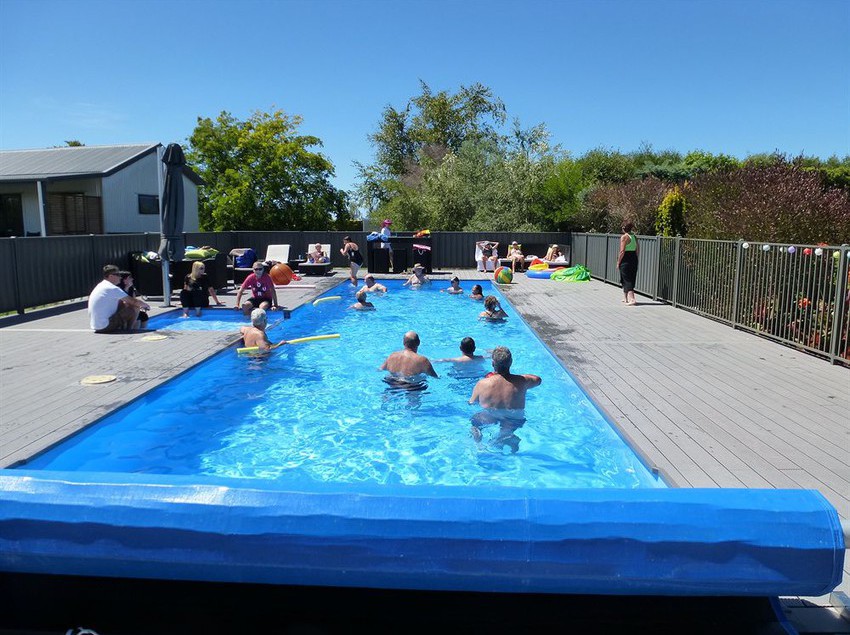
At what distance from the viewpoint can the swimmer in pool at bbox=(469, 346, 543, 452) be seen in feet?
19.7

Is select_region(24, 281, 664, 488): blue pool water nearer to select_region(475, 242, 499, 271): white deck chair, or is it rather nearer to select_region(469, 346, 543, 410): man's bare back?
select_region(469, 346, 543, 410): man's bare back

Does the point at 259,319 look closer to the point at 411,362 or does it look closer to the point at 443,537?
the point at 411,362

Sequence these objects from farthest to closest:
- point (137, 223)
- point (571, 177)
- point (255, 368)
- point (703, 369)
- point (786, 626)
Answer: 1. point (571, 177)
2. point (137, 223)
3. point (255, 368)
4. point (703, 369)
5. point (786, 626)

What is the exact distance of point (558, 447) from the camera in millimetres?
5980

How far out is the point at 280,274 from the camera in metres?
17.4

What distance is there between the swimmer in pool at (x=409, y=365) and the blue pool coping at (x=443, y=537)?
189 inches

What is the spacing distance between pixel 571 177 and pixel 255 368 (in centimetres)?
2266

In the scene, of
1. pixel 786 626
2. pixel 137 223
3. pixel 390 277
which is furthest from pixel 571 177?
pixel 786 626

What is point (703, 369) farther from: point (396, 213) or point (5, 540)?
point (396, 213)

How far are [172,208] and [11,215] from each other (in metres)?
15.8

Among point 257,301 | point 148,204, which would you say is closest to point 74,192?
point 148,204

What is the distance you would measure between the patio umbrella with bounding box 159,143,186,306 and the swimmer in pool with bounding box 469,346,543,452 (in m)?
8.09

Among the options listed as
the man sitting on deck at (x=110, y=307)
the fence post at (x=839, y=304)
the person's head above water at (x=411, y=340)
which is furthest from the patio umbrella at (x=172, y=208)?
the fence post at (x=839, y=304)

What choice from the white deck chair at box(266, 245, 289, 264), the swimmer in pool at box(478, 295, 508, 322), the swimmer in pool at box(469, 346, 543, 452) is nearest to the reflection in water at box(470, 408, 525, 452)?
the swimmer in pool at box(469, 346, 543, 452)
